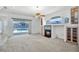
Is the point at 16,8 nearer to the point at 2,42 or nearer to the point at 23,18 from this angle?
the point at 23,18

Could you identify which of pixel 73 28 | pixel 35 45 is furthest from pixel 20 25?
pixel 73 28

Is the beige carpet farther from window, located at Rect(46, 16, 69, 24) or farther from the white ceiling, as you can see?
the white ceiling

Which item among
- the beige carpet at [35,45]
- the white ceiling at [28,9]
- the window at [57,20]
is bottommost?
the beige carpet at [35,45]

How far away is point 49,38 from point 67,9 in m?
0.69

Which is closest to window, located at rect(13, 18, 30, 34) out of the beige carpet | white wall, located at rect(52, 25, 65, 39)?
the beige carpet

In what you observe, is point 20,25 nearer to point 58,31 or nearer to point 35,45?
point 35,45

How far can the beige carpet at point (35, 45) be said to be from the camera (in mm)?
1796

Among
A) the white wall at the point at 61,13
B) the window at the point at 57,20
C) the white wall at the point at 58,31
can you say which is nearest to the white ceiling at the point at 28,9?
the white wall at the point at 61,13

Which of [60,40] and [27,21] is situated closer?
[60,40]

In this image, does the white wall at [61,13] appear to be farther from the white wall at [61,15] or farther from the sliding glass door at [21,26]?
the sliding glass door at [21,26]

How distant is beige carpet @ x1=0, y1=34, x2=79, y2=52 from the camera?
5.89 ft
